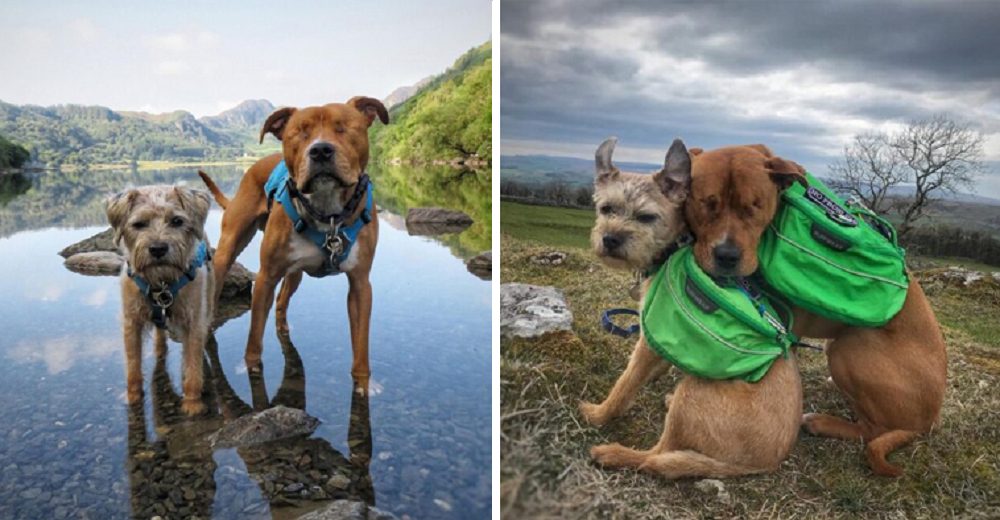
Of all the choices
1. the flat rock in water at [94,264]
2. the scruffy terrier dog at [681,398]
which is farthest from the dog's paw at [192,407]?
the flat rock in water at [94,264]

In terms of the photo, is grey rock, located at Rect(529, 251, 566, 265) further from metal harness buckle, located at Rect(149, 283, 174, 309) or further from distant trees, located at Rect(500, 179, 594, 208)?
metal harness buckle, located at Rect(149, 283, 174, 309)

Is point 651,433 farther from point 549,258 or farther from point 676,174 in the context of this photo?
point 676,174

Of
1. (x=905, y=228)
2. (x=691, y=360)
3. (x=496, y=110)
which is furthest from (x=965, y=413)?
(x=496, y=110)

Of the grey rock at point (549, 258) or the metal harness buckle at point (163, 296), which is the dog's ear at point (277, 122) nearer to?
the metal harness buckle at point (163, 296)

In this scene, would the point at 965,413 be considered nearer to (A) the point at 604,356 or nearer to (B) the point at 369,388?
(A) the point at 604,356

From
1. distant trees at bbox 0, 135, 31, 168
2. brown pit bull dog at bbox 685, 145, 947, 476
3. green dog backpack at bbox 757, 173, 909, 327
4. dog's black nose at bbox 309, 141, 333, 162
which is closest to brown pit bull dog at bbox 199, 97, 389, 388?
dog's black nose at bbox 309, 141, 333, 162

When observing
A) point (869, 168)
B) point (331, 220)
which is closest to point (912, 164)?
point (869, 168)
